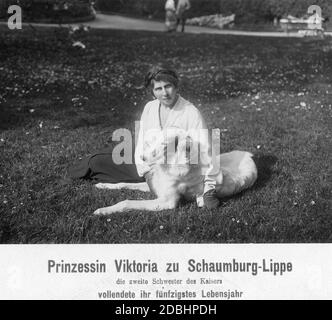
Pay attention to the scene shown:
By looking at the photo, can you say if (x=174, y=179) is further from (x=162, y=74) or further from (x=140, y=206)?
(x=162, y=74)

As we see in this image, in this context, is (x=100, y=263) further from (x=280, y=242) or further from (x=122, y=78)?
(x=122, y=78)

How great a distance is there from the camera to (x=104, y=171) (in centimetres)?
486

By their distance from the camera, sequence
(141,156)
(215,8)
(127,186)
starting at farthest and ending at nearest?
(215,8) → (127,186) → (141,156)

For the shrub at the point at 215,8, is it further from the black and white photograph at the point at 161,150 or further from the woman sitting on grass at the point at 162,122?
the woman sitting on grass at the point at 162,122

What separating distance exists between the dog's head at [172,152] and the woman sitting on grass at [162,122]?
0.15m

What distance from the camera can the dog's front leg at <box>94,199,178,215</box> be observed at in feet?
13.4

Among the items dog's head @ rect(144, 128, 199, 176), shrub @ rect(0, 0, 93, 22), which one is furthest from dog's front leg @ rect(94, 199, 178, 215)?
shrub @ rect(0, 0, 93, 22)

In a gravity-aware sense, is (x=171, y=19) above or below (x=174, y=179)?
above

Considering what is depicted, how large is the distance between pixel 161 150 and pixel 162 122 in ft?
1.55

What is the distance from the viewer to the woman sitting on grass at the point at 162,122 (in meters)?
4.14

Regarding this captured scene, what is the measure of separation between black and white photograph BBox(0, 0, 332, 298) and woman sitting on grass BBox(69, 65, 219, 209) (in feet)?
0.04

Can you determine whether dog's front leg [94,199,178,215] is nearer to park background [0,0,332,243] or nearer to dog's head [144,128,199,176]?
park background [0,0,332,243]

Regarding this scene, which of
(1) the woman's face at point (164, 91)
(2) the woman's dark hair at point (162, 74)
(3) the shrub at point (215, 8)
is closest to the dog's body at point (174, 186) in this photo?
(1) the woman's face at point (164, 91)

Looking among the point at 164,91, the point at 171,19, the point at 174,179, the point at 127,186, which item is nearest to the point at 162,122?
the point at 164,91
